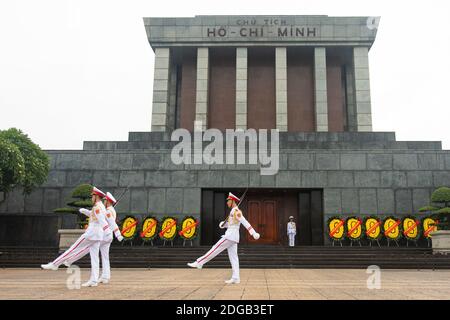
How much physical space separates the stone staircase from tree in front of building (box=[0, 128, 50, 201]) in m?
3.31

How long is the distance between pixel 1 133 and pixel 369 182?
18842mm

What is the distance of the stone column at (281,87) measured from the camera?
30094 mm

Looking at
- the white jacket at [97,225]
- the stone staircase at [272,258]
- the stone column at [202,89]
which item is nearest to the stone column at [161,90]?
the stone column at [202,89]

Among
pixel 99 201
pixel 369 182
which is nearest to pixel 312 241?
pixel 369 182

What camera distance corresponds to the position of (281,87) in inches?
1214

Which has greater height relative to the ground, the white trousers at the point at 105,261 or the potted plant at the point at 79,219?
the potted plant at the point at 79,219

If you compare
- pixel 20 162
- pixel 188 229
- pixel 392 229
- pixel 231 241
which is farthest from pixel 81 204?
pixel 392 229

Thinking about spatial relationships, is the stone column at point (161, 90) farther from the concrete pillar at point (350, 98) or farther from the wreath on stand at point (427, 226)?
the wreath on stand at point (427, 226)

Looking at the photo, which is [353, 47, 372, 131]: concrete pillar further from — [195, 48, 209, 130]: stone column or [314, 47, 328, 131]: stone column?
[195, 48, 209, 130]: stone column

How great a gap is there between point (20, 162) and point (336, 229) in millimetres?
15141

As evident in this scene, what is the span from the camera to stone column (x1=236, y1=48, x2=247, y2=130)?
30.2 m

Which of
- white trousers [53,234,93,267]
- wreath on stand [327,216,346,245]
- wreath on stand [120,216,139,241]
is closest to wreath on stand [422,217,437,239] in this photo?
wreath on stand [327,216,346,245]

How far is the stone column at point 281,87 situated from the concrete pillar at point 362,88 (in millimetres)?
4971

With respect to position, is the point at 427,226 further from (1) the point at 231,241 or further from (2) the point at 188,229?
(1) the point at 231,241
